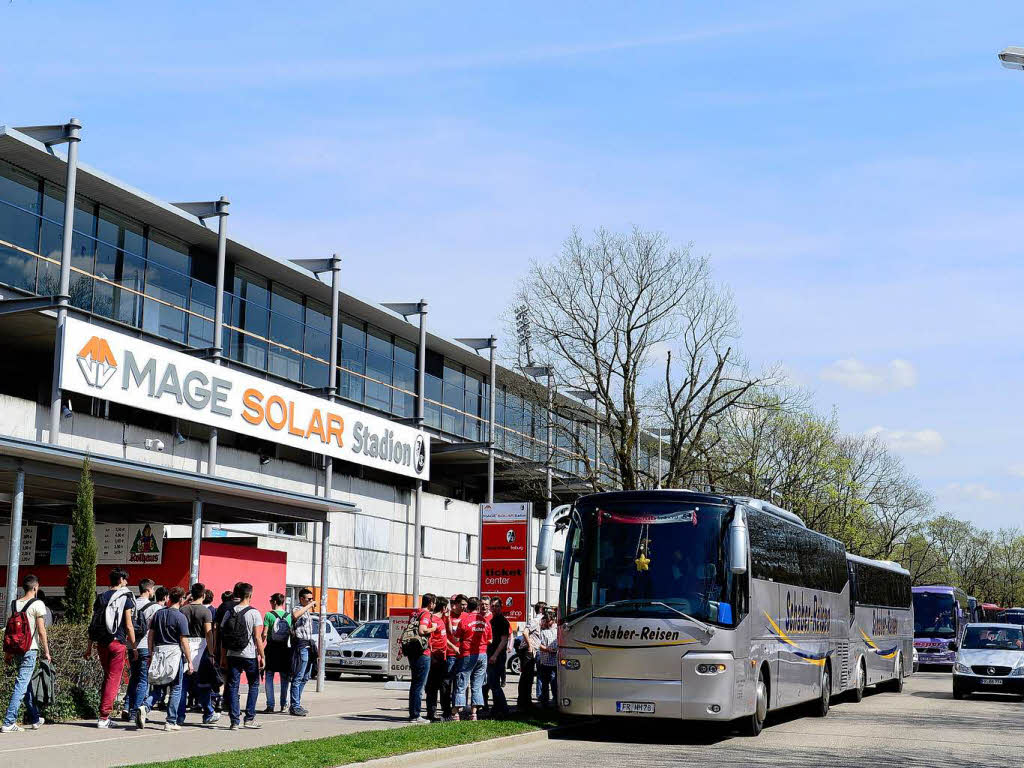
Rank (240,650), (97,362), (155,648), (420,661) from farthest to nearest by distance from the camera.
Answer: (97,362)
(420,661)
(240,650)
(155,648)

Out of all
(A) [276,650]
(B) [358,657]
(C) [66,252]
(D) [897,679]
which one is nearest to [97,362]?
(C) [66,252]

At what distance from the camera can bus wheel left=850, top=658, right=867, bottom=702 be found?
85.5 feet

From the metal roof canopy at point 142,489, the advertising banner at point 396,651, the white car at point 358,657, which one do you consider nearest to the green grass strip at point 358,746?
the metal roof canopy at point 142,489

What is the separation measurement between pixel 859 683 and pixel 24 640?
17.7 m

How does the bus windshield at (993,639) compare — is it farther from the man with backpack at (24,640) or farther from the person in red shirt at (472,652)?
the man with backpack at (24,640)

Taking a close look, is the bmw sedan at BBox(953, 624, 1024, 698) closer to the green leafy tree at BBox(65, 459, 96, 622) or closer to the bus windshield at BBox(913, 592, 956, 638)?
the green leafy tree at BBox(65, 459, 96, 622)

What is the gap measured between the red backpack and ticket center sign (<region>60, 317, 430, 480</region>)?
12.1 m

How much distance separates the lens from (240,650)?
51.6 feet

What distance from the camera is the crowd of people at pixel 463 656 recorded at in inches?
681

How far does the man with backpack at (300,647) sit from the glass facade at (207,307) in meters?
13.9

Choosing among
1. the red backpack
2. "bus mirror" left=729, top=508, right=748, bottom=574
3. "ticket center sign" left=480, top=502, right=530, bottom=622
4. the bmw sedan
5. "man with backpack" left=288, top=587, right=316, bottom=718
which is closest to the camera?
the red backpack

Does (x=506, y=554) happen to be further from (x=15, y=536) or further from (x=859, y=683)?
(x=15, y=536)

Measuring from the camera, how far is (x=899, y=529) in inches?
2884

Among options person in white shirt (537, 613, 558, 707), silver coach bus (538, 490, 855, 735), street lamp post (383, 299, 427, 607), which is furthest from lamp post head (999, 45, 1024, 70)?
street lamp post (383, 299, 427, 607)
